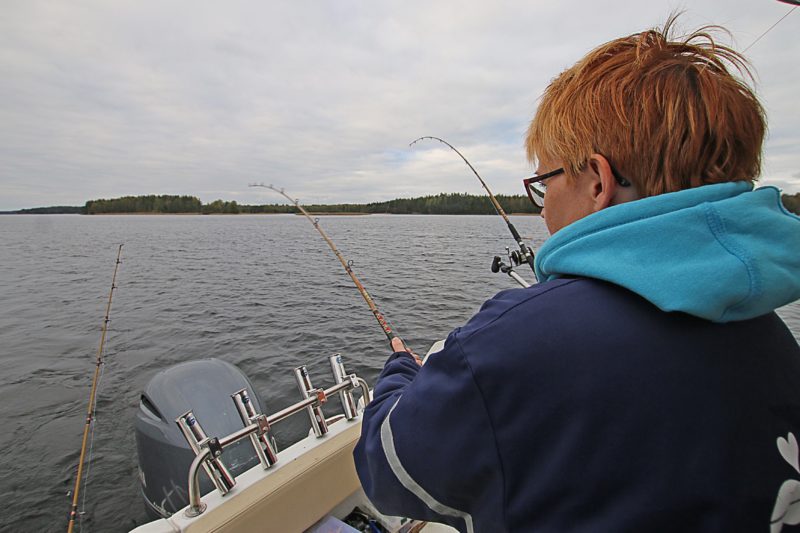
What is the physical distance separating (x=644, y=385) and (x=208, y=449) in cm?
164

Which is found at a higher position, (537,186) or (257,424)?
(537,186)

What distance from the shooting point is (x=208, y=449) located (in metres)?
1.65

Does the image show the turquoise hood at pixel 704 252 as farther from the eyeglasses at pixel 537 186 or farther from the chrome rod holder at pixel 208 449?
the chrome rod holder at pixel 208 449

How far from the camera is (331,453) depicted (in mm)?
2121

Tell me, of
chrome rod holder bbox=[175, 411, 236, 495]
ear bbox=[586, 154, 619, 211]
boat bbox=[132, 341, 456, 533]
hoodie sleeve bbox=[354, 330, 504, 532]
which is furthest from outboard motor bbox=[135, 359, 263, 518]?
ear bbox=[586, 154, 619, 211]

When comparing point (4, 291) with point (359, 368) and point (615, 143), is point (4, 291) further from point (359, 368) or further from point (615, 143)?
point (615, 143)

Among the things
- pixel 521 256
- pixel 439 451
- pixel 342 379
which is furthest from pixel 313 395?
pixel 521 256

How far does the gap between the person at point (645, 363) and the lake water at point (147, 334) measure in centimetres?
455

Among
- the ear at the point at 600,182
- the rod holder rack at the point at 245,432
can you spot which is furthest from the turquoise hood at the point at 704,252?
the rod holder rack at the point at 245,432

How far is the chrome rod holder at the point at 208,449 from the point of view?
5.45 feet

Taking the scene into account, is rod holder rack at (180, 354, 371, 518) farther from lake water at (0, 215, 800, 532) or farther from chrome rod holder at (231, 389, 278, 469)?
lake water at (0, 215, 800, 532)

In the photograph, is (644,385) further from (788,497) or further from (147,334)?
(147,334)

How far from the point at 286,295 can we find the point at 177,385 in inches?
359

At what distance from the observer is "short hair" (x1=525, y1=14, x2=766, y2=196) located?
0.78 m
